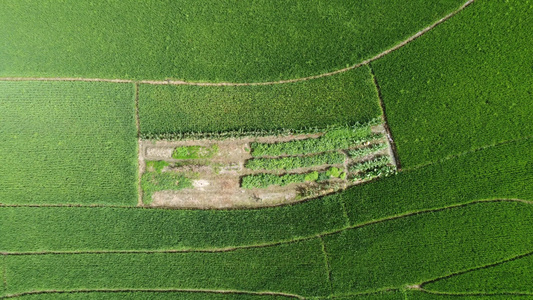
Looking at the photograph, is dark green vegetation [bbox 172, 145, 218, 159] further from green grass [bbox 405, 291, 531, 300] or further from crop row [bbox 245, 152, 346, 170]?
green grass [bbox 405, 291, 531, 300]

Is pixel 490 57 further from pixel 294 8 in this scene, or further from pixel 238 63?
pixel 238 63

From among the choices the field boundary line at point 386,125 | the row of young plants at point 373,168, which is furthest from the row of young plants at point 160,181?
the field boundary line at point 386,125

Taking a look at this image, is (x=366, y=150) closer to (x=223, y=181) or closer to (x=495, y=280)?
(x=223, y=181)

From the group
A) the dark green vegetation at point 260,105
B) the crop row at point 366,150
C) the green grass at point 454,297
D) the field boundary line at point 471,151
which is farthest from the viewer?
the dark green vegetation at point 260,105

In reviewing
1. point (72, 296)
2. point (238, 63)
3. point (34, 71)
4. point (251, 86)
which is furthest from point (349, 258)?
point (34, 71)

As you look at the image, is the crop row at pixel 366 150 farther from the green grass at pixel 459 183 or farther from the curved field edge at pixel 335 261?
the curved field edge at pixel 335 261

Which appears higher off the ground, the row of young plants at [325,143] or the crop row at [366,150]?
the row of young plants at [325,143]

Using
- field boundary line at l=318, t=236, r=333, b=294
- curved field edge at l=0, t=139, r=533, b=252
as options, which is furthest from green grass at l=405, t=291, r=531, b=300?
curved field edge at l=0, t=139, r=533, b=252
